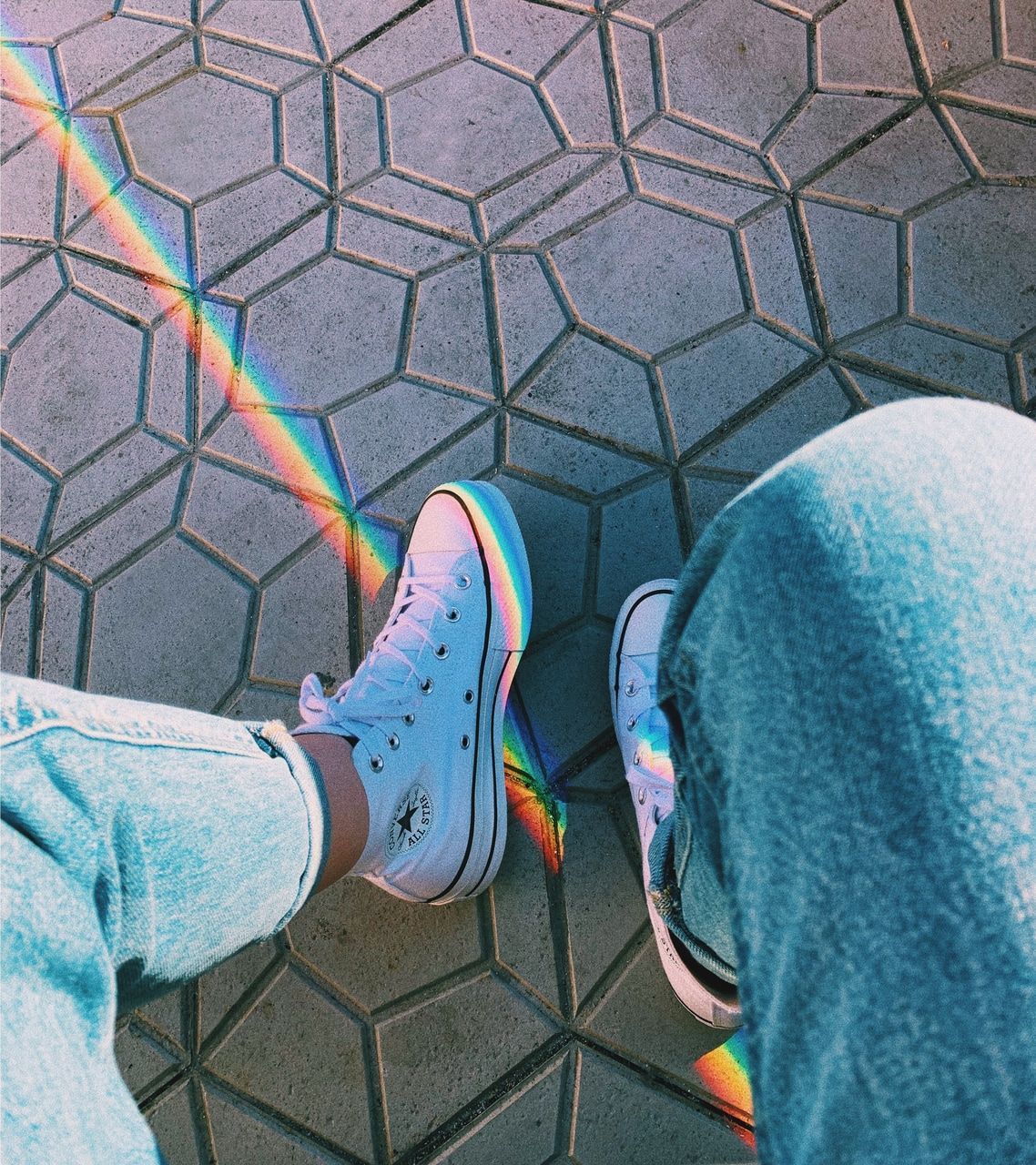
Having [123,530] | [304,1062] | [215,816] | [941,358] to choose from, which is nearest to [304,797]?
[215,816]

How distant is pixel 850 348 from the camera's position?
4.97 feet

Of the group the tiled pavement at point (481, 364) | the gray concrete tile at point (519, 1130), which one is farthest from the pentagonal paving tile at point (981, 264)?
the gray concrete tile at point (519, 1130)

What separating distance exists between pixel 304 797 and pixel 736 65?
61.8 inches

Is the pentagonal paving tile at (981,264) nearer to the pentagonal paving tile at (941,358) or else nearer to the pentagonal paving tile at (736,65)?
the pentagonal paving tile at (941,358)

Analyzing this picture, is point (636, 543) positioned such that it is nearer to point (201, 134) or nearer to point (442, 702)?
point (442, 702)

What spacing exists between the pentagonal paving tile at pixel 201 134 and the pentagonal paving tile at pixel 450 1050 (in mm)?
1607

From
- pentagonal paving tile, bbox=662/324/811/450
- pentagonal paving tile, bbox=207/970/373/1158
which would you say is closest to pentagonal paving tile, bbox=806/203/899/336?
pentagonal paving tile, bbox=662/324/811/450

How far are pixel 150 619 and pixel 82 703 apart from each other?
871mm

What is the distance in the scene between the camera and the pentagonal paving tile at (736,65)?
5.47ft

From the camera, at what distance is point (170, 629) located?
157 centimetres

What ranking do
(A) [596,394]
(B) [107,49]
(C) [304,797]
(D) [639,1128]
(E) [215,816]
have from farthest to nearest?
(B) [107,49], (A) [596,394], (D) [639,1128], (C) [304,797], (E) [215,816]

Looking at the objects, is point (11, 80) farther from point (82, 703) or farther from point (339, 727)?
point (82, 703)

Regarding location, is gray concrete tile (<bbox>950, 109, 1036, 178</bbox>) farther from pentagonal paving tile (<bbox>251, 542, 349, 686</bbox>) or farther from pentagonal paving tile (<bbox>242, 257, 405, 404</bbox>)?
pentagonal paving tile (<bbox>251, 542, 349, 686</bbox>)

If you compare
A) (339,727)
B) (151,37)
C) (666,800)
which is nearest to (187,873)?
(339,727)
